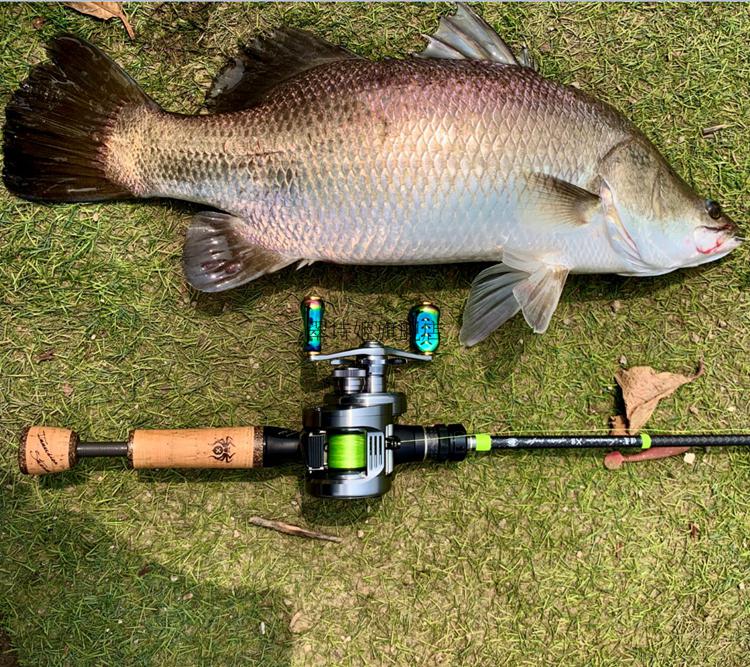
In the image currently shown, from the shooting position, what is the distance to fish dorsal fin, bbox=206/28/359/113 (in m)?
2.18

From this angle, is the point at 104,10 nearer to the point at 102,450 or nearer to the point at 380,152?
the point at 380,152

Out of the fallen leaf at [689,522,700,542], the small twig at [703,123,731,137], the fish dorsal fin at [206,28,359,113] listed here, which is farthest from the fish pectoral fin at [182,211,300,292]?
the fallen leaf at [689,522,700,542]

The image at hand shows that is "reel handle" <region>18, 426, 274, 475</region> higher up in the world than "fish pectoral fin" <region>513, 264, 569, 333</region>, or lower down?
lower down

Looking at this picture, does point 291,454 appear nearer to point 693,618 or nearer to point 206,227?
point 206,227

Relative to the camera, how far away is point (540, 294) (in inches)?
87.0

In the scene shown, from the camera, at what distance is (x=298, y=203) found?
2096 mm

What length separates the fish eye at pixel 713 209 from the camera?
7.39ft

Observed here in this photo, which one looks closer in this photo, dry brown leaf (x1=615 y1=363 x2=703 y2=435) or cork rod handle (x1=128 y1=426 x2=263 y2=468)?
cork rod handle (x1=128 y1=426 x2=263 y2=468)

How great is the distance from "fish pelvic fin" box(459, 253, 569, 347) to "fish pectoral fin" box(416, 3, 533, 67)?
761 mm

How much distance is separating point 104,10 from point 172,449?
178cm

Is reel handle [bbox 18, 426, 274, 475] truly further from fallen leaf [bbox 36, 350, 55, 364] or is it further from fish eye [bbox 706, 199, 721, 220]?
fish eye [bbox 706, 199, 721, 220]

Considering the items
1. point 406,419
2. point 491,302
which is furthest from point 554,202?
point 406,419

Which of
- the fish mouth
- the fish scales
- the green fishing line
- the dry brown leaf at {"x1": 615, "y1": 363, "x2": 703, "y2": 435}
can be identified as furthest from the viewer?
the dry brown leaf at {"x1": 615, "y1": 363, "x2": 703, "y2": 435}

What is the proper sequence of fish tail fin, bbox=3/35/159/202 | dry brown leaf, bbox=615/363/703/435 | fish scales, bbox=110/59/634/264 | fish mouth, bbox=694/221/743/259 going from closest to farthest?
fish scales, bbox=110/59/634/264
fish tail fin, bbox=3/35/159/202
fish mouth, bbox=694/221/743/259
dry brown leaf, bbox=615/363/703/435
